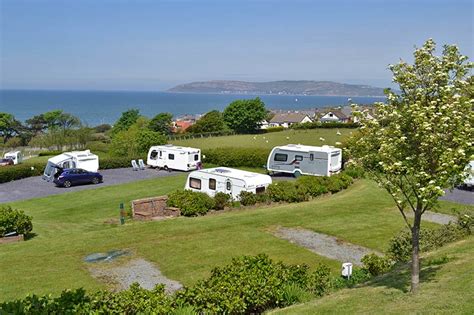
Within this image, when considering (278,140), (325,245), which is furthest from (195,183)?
(278,140)

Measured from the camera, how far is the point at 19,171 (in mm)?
31312

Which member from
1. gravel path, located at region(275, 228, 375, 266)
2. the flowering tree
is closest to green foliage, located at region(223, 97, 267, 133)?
gravel path, located at region(275, 228, 375, 266)

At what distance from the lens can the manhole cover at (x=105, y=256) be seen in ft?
45.6

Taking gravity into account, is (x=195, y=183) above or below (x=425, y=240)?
below

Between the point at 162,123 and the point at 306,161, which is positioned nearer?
the point at 306,161

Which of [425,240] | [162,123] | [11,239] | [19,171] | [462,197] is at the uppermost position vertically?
[425,240]

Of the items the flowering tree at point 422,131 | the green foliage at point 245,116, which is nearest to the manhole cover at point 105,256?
the flowering tree at point 422,131

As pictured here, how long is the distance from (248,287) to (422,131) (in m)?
3.92

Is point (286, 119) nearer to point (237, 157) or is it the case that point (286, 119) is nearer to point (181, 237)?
point (237, 157)

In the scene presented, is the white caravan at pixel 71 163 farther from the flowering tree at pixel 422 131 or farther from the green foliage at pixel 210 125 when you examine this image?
the green foliage at pixel 210 125

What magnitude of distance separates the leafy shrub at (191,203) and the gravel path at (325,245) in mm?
4446

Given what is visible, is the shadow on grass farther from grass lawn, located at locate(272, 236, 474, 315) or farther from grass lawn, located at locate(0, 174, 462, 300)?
grass lawn, located at locate(0, 174, 462, 300)

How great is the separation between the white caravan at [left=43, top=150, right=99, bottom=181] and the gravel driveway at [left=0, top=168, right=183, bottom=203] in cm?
76

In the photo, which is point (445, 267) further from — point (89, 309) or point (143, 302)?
point (89, 309)
